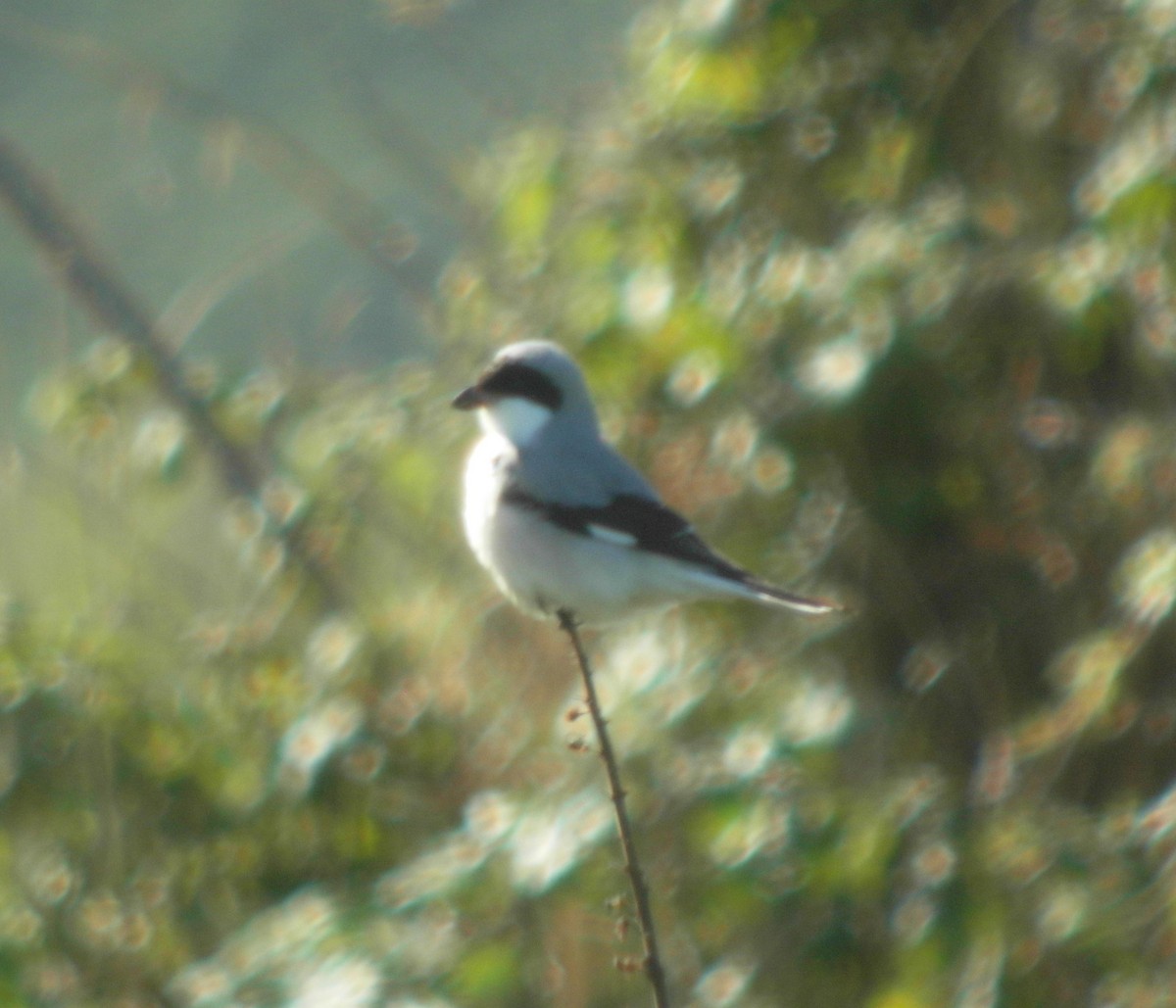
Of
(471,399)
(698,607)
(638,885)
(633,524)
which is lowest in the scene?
(698,607)

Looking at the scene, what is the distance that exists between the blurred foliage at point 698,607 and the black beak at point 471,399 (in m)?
0.44

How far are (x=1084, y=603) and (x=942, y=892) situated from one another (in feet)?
3.62

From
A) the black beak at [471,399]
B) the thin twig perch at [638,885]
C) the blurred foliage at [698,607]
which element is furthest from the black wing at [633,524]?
the thin twig perch at [638,885]

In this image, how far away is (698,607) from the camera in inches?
130

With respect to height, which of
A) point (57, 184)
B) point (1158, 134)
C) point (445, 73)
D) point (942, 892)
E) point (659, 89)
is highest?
point (57, 184)

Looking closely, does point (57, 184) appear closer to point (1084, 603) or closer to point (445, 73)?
point (445, 73)

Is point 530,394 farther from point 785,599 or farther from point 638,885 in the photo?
point 638,885

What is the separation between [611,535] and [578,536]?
51 millimetres

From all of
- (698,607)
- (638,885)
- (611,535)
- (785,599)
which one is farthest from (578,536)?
(638,885)

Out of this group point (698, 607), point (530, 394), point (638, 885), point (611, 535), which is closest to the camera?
point (638, 885)

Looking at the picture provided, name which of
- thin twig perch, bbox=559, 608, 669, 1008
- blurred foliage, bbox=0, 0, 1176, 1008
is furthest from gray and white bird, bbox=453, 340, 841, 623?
thin twig perch, bbox=559, 608, 669, 1008

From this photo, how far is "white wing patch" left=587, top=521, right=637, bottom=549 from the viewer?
2.75 m

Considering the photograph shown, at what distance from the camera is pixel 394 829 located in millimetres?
3697

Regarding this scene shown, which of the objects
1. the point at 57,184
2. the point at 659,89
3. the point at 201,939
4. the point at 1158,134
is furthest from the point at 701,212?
the point at 201,939
